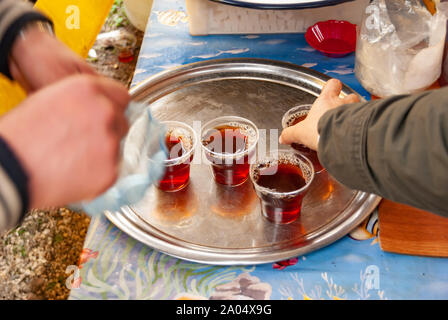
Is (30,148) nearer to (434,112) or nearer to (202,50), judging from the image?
(434,112)

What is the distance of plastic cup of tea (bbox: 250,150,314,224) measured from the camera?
3.01 feet

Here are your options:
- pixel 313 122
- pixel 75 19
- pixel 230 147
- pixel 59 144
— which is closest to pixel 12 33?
pixel 59 144

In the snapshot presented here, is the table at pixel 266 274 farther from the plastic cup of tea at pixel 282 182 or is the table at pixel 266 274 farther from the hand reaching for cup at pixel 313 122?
the hand reaching for cup at pixel 313 122

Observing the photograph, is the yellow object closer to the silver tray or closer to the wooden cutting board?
the silver tray

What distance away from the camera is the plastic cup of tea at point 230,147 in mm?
1010

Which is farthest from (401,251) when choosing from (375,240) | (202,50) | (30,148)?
(202,50)

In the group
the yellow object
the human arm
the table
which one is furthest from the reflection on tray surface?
the yellow object

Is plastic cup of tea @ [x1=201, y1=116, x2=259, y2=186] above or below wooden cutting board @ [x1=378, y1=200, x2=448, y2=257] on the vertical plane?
above

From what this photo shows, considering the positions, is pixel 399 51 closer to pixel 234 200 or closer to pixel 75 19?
pixel 234 200

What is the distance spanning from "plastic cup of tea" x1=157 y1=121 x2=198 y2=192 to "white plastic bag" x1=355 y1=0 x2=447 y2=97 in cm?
54

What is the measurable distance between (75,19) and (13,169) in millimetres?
1700

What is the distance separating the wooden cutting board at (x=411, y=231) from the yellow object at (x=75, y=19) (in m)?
1.35

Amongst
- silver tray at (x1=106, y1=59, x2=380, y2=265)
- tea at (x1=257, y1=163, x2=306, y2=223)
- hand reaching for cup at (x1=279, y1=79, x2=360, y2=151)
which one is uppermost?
hand reaching for cup at (x1=279, y1=79, x2=360, y2=151)

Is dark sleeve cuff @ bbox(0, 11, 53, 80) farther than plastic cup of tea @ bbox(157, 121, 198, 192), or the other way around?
plastic cup of tea @ bbox(157, 121, 198, 192)
